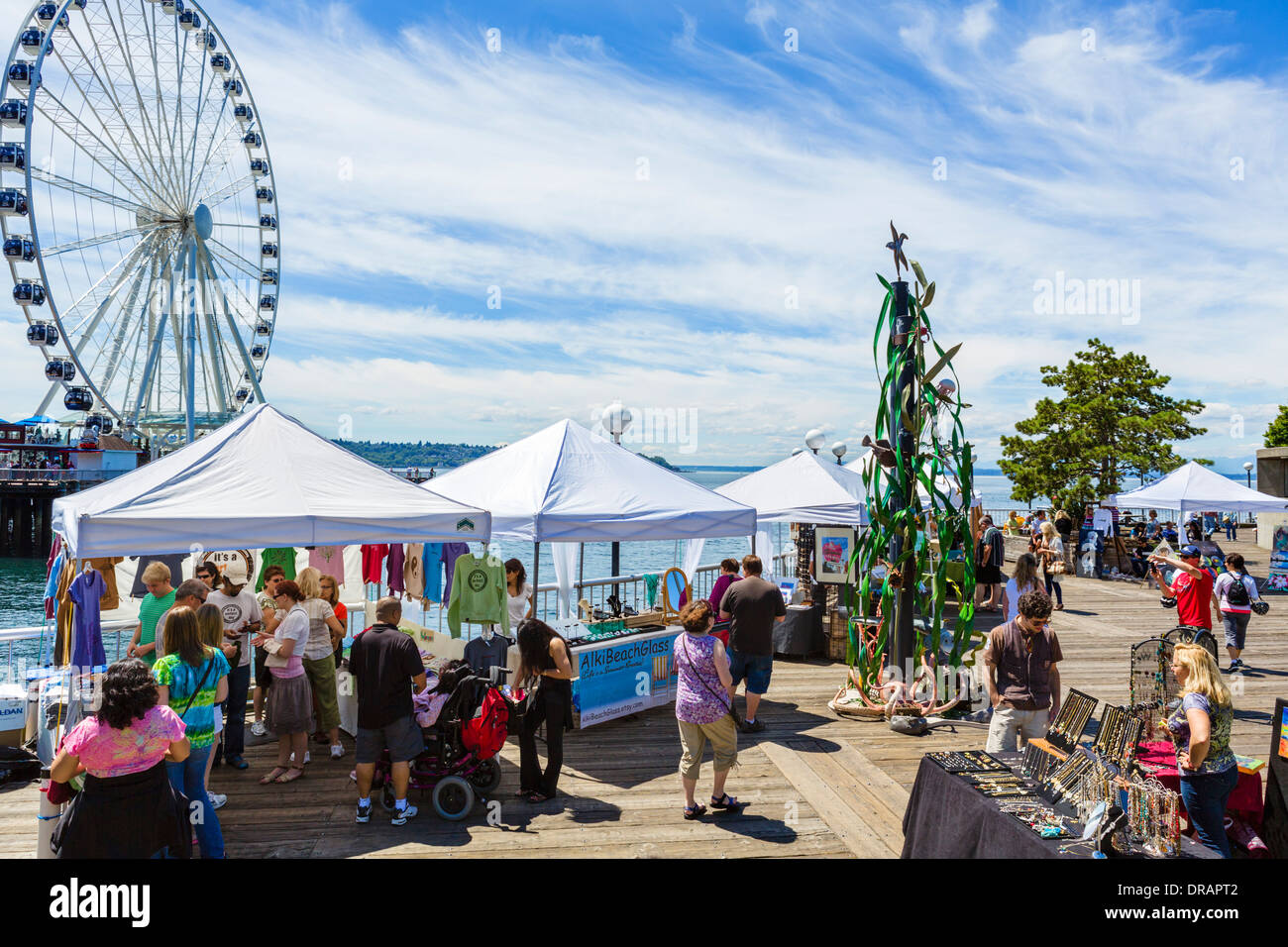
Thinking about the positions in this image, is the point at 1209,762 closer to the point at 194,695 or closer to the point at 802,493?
the point at 194,695

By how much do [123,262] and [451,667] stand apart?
2269 centimetres

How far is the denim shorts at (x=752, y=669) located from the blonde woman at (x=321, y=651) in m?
3.49

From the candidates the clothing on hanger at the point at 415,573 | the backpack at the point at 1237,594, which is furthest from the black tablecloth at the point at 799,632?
the backpack at the point at 1237,594

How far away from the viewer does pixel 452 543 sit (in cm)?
914

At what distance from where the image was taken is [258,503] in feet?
20.9

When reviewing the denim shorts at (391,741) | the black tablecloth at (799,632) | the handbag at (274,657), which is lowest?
the black tablecloth at (799,632)

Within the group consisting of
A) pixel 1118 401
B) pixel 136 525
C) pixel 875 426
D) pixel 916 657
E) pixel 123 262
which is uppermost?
pixel 123 262

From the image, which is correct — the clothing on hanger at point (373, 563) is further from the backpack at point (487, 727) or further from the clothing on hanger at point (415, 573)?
the backpack at point (487, 727)

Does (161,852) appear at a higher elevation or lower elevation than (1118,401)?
lower

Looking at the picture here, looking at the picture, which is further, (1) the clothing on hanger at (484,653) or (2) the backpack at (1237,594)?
(2) the backpack at (1237,594)

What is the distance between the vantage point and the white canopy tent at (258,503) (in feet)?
18.8
